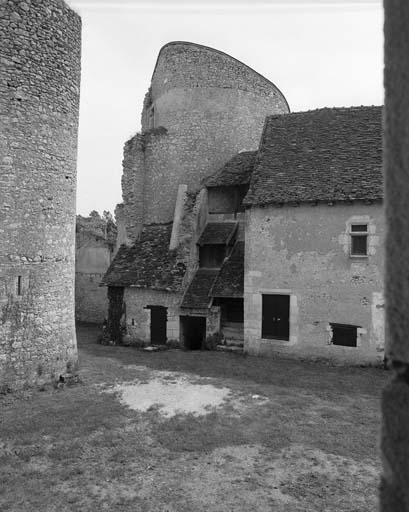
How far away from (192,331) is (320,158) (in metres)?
8.34

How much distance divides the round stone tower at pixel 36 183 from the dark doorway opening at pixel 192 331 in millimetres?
6495

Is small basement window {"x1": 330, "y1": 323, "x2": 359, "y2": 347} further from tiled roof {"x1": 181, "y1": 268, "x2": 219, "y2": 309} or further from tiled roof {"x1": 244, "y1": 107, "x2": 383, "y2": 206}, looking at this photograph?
tiled roof {"x1": 181, "y1": 268, "x2": 219, "y2": 309}

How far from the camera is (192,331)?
701 inches

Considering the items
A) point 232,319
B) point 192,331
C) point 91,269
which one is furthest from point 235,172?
point 91,269

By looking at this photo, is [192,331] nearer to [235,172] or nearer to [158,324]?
[158,324]

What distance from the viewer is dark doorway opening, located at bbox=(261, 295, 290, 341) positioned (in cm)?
1454

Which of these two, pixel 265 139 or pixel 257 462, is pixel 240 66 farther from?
pixel 257 462

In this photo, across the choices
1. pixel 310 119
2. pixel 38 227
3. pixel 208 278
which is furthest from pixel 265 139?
pixel 38 227

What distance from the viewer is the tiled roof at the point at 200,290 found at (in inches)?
638

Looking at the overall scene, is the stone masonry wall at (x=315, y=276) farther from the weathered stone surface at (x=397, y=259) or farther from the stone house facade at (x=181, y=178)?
the weathered stone surface at (x=397, y=259)

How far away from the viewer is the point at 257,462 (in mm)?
6727

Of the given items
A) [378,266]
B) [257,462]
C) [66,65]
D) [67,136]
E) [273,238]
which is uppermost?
[66,65]

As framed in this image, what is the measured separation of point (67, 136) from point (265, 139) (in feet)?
27.3

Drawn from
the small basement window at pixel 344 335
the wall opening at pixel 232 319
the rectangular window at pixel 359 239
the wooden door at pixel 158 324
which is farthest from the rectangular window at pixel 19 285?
the rectangular window at pixel 359 239
